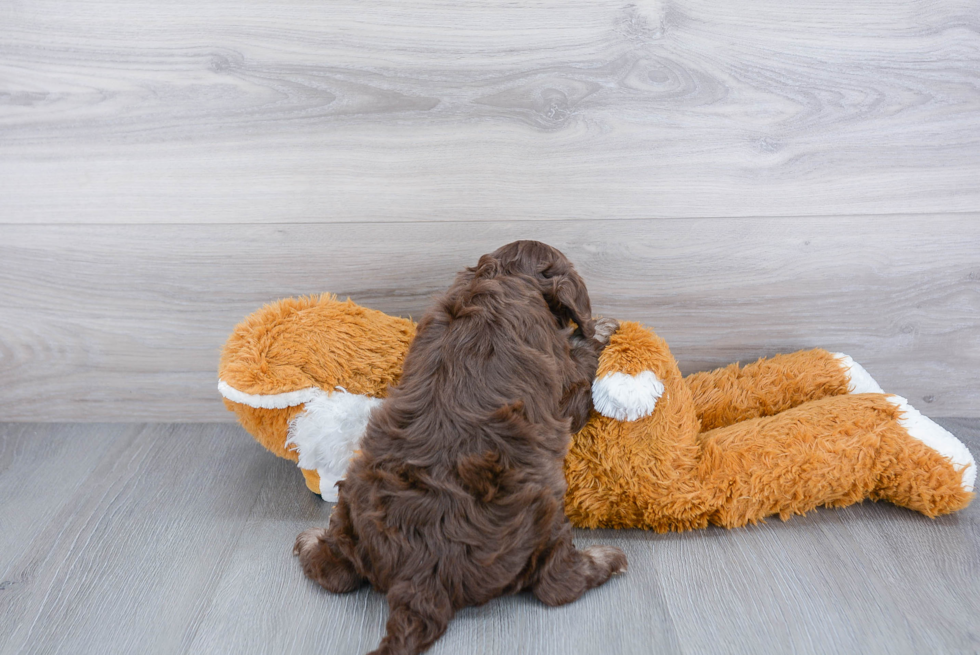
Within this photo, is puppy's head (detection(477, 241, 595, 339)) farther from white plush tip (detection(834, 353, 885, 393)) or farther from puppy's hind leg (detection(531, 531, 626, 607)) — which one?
white plush tip (detection(834, 353, 885, 393))

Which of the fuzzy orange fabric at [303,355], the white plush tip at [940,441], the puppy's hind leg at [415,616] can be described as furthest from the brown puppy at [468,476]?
the white plush tip at [940,441]

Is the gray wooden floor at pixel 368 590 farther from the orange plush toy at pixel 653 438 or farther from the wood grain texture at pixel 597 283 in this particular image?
the wood grain texture at pixel 597 283

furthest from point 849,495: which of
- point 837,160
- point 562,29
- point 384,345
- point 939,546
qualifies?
point 562,29

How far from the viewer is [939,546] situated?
59.9 inches

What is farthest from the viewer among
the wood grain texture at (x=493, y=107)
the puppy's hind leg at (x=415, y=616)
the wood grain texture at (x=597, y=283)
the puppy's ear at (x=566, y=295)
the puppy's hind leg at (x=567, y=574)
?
the wood grain texture at (x=597, y=283)

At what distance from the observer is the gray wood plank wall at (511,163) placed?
1742mm

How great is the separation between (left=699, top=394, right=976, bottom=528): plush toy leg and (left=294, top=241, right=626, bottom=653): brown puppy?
33 centimetres

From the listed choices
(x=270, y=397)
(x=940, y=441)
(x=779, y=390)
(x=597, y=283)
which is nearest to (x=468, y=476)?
(x=270, y=397)

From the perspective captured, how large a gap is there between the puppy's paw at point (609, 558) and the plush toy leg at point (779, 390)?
0.52 metres

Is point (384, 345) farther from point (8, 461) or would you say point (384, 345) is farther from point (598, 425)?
point (8, 461)

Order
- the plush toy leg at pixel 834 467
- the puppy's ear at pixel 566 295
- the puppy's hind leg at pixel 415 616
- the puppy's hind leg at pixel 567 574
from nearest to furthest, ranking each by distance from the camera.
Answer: the puppy's hind leg at pixel 415 616 → the puppy's hind leg at pixel 567 574 → the puppy's ear at pixel 566 295 → the plush toy leg at pixel 834 467

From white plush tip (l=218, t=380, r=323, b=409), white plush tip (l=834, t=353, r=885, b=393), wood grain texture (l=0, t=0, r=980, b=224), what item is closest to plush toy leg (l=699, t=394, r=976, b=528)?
white plush tip (l=834, t=353, r=885, b=393)

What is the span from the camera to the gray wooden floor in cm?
129

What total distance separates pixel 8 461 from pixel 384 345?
4.02 ft
